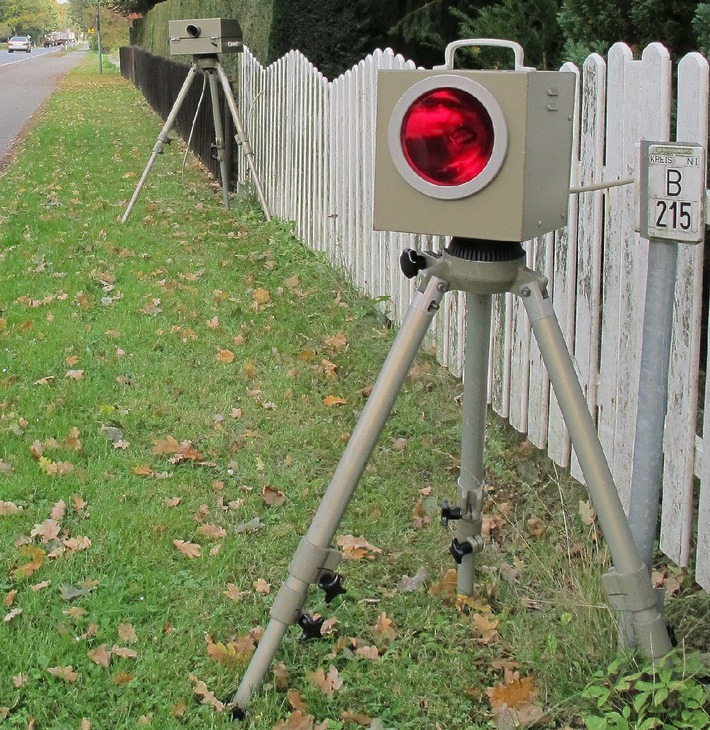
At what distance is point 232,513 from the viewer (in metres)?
3.78

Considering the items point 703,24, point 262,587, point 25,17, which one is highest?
point 25,17

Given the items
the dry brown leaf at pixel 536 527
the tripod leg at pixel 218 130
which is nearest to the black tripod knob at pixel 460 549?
the dry brown leaf at pixel 536 527

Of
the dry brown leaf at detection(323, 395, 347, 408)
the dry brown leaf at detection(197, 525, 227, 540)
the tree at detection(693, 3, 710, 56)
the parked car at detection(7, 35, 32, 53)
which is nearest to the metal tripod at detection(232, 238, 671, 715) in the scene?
the dry brown leaf at detection(197, 525, 227, 540)

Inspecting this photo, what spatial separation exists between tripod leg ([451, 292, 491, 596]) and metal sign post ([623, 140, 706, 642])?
0.43m

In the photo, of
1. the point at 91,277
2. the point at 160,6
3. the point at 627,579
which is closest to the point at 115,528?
the point at 627,579

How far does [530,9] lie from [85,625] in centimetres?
511

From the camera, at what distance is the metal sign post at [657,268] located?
7.79 ft

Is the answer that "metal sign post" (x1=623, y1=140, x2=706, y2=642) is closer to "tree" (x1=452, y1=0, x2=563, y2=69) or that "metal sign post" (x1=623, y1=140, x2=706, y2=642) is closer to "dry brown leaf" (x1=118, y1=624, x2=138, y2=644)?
"dry brown leaf" (x1=118, y1=624, x2=138, y2=644)

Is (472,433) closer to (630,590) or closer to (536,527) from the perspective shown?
(630,590)

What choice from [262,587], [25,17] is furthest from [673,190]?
[25,17]

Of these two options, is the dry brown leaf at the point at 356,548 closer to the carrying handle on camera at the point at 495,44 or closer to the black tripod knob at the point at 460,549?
the black tripod knob at the point at 460,549

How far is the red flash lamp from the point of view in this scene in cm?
219

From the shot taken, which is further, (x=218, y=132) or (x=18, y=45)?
(x=18, y=45)

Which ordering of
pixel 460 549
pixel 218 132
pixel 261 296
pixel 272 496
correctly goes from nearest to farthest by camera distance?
pixel 460 549 < pixel 272 496 < pixel 261 296 < pixel 218 132
